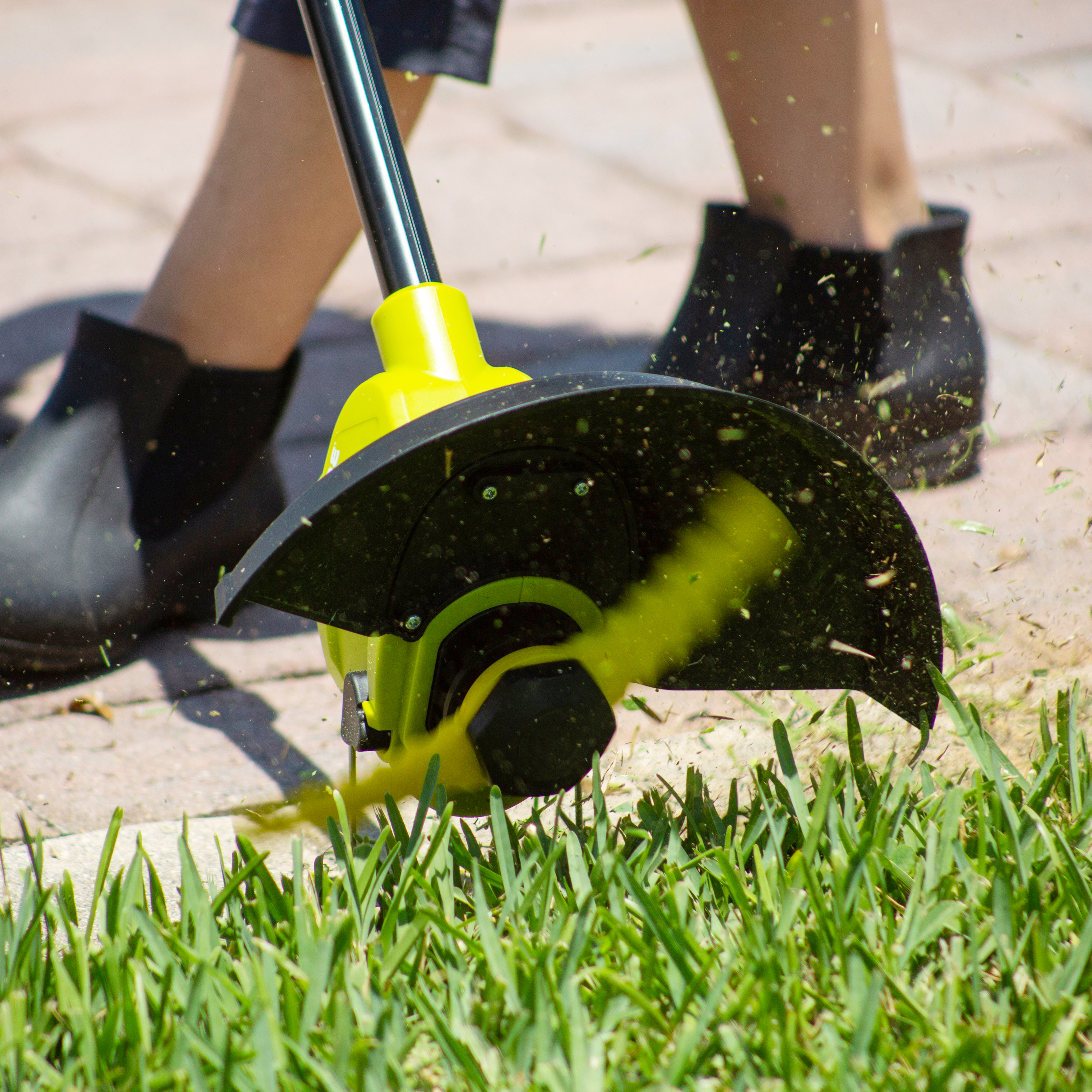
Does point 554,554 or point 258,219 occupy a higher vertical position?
point 258,219

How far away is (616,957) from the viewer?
0.98 meters

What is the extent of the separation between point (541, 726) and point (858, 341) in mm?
1064

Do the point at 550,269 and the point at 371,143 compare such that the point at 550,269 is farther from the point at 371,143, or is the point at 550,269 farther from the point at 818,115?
the point at 371,143

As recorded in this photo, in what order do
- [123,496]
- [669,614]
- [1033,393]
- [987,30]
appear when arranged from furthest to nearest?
[987,30] → [1033,393] → [123,496] → [669,614]

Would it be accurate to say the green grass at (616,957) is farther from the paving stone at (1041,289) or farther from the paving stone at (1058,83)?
the paving stone at (1058,83)

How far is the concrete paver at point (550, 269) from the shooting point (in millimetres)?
1368

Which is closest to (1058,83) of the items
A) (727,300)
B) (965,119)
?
(965,119)

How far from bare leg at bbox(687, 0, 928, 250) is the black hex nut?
107cm

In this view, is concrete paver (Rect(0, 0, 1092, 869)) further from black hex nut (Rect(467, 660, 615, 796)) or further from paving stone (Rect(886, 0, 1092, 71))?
black hex nut (Rect(467, 660, 615, 796))

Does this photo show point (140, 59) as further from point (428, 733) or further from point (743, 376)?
point (428, 733)

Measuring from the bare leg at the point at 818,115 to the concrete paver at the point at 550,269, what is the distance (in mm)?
417

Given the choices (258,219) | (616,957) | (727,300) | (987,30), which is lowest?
(616,957)

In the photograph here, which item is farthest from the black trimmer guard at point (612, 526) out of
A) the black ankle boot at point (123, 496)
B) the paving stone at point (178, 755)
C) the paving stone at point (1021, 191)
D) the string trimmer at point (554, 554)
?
the paving stone at point (1021, 191)

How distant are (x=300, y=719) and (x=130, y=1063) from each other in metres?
0.62
